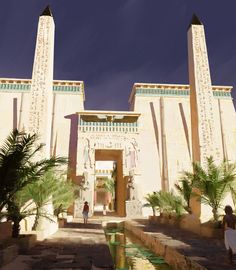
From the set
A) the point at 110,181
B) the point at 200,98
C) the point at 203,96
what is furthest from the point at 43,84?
the point at 110,181

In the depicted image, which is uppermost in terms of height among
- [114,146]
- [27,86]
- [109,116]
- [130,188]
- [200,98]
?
[27,86]

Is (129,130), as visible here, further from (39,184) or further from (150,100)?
(39,184)

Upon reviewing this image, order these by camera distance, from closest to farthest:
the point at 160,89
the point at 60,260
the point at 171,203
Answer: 1. the point at 60,260
2. the point at 171,203
3. the point at 160,89

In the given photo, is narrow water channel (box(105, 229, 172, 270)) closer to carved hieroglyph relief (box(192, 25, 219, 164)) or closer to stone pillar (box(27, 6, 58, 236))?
stone pillar (box(27, 6, 58, 236))

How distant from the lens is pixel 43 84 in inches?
407

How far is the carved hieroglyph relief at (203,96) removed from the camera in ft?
34.5

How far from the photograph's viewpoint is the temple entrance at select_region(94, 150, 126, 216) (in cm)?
1864

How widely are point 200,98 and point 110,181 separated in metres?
17.0

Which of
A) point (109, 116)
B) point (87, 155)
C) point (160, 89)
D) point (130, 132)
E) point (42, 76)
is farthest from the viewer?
point (160, 89)

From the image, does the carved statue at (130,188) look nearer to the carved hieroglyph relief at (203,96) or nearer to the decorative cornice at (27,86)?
the carved hieroglyph relief at (203,96)

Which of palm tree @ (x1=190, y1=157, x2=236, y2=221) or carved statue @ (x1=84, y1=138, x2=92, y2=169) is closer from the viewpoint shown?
palm tree @ (x1=190, y1=157, x2=236, y2=221)

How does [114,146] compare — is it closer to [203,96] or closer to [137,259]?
[203,96]

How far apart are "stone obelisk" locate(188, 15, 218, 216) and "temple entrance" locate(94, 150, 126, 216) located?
7.84 m

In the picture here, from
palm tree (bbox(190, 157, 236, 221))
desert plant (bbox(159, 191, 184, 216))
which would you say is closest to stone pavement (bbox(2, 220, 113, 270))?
palm tree (bbox(190, 157, 236, 221))
